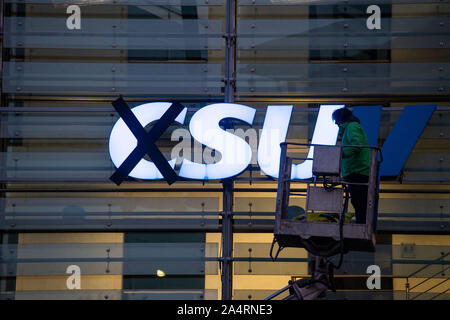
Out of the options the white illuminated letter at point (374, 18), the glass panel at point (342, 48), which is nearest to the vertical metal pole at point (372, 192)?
the glass panel at point (342, 48)

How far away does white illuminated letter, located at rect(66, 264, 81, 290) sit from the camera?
11047mm

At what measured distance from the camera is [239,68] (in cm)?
1137

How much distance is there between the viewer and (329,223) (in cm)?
824

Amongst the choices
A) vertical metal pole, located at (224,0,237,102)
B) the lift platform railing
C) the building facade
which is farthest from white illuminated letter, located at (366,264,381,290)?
vertical metal pole, located at (224,0,237,102)

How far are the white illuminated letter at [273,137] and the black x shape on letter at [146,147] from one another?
131cm

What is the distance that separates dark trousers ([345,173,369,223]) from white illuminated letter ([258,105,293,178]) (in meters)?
2.03

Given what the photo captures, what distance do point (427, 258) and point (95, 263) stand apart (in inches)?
192

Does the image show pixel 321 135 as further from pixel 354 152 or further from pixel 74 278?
pixel 74 278

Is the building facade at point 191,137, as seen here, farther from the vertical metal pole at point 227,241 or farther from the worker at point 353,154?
the worker at point 353,154

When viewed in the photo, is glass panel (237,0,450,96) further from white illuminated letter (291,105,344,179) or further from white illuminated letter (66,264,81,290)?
white illuminated letter (66,264,81,290)

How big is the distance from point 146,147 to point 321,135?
2591mm

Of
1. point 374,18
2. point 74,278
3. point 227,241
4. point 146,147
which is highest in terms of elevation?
point 374,18

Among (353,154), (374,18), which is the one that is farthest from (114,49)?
(353,154)
